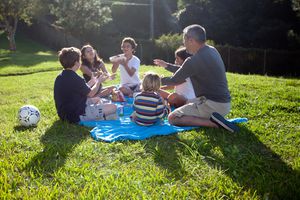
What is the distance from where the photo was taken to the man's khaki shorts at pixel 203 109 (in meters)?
5.47

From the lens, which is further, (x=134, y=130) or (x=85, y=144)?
(x=134, y=130)

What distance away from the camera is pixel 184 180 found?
3740 mm

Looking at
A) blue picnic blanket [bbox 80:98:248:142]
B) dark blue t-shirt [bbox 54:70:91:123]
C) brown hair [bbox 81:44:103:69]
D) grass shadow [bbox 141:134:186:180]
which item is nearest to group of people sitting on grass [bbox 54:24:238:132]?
dark blue t-shirt [bbox 54:70:91:123]

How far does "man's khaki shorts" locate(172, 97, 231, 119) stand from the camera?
5.47m

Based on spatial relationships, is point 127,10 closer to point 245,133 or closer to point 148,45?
point 148,45

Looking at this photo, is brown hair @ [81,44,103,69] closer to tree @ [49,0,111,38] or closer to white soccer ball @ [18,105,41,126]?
white soccer ball @ [18,105,41,126]

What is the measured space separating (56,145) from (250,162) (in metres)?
2.78

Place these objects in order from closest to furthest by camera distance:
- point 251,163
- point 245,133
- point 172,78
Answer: point 251,163, point 245,133, point 172,78

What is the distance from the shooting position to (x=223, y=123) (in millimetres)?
5195

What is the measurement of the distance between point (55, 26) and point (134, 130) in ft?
97.8

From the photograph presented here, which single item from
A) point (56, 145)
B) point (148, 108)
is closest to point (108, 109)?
point (148, 108)

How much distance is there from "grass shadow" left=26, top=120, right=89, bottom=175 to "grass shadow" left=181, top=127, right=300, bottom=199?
5.74 feet

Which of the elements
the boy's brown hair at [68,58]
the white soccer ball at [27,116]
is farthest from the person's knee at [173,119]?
the white soccer ball at [27,116]

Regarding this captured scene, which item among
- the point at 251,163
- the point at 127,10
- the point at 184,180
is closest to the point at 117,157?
the point at 184,180
